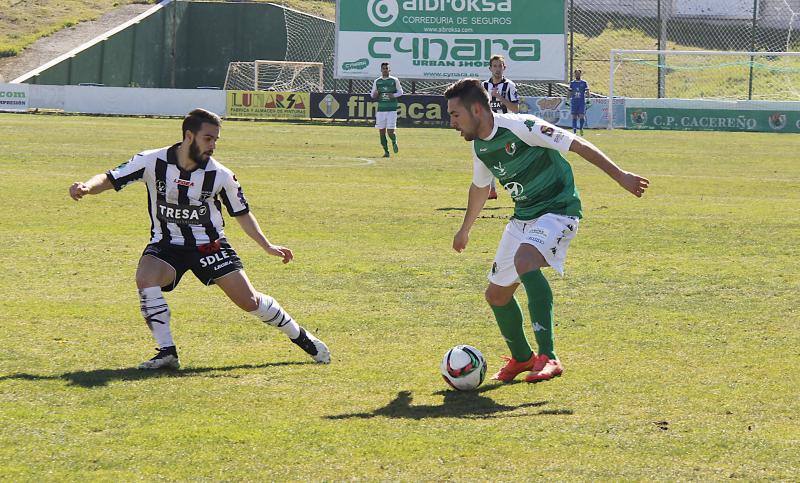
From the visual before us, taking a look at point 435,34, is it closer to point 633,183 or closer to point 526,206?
point 526,206

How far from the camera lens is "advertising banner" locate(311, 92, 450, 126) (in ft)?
144

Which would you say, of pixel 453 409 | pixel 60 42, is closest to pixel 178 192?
pixel 453 409

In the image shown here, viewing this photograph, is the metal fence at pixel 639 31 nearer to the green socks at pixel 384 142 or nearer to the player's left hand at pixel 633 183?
the green socks at pixel 384 142

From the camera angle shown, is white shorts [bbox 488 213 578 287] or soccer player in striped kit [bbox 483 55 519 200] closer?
white shorts [bbox 488 213 578 287]

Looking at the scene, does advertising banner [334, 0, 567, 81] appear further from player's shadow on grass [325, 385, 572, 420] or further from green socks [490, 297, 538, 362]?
player's shadow on grass [325, 385, 572, 420]

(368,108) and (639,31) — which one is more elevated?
(639,31)

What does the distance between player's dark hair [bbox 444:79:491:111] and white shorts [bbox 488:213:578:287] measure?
0.82 m

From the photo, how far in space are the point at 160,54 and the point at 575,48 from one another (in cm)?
2129

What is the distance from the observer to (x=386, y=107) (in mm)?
27422

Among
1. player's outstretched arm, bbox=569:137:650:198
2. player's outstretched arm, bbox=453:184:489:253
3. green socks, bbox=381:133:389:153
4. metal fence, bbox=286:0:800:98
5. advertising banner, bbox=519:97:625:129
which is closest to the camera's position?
player's outstretched arm, bbox=569:137:650:198

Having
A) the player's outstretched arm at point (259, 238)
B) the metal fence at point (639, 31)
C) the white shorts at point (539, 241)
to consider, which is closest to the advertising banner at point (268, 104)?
the metal fence at point (639, 31)

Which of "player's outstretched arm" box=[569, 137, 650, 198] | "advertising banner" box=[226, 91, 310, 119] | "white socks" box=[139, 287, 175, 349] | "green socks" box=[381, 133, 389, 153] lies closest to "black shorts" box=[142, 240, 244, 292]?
"white socks" box=[139, 287, 175, 349]

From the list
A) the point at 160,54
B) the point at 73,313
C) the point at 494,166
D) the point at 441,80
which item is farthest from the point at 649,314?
the point at 160,54

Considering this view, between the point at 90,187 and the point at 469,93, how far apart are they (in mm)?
2428
